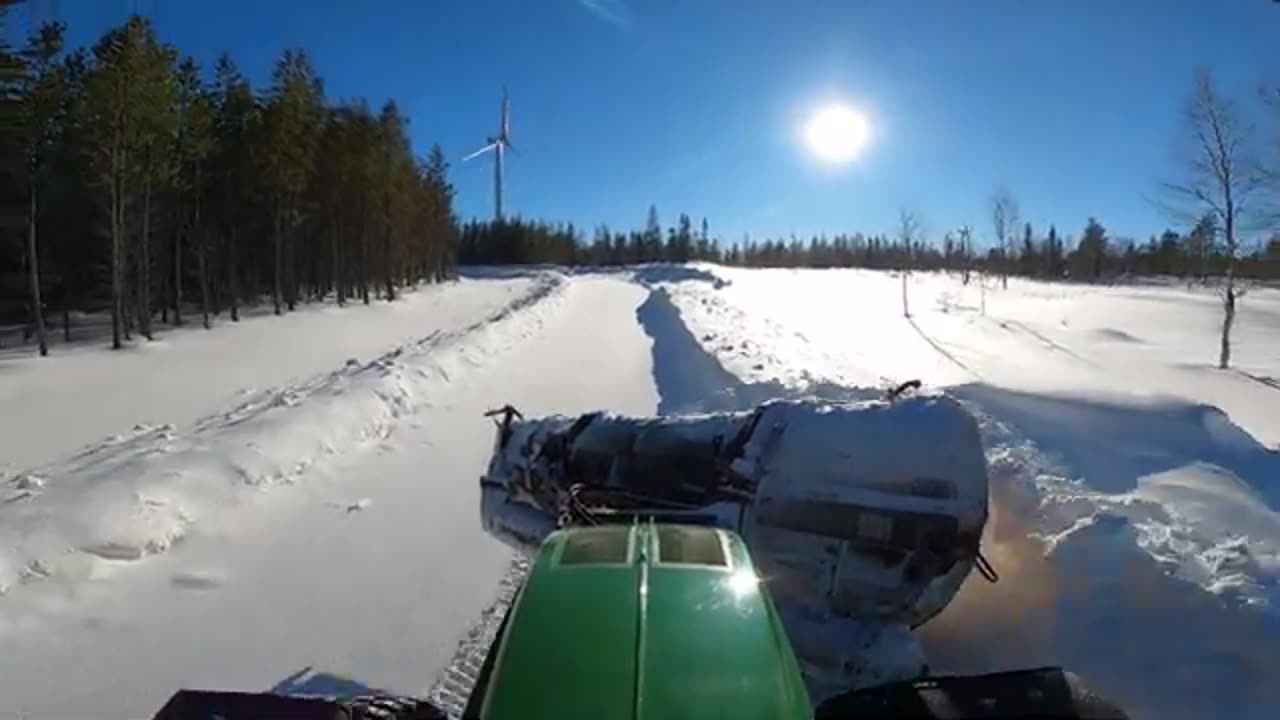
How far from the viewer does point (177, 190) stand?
34500 mm

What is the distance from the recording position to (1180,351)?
30.3m

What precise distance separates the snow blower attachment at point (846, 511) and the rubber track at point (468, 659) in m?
0.79

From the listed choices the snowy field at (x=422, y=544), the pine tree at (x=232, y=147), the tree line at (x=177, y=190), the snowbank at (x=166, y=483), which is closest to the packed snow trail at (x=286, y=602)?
the snowy field at (x=422, y=544)

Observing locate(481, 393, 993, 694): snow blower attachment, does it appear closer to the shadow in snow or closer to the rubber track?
the rubber track

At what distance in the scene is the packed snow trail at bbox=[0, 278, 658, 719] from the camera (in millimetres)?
4270

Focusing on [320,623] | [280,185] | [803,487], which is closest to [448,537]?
[320,623]


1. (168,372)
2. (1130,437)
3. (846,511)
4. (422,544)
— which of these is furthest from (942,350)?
(846,511)

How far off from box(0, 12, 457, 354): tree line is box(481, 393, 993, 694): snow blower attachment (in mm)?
16840

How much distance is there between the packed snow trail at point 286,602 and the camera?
14.0ft

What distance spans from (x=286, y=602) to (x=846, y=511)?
3.42 metres

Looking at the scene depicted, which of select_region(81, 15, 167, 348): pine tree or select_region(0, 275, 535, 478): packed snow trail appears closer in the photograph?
select_region(0, 275, 535, 478): packed snow trail

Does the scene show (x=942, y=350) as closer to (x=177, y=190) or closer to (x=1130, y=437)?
(x=1130, y=437)

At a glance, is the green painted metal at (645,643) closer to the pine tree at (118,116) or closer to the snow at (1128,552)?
the snow at (1128,552)

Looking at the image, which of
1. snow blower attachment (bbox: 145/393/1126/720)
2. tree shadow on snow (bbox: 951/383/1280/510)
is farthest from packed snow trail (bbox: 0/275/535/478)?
tree shadow on snow (bbox: 951/383/1280/510)
